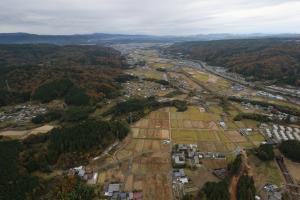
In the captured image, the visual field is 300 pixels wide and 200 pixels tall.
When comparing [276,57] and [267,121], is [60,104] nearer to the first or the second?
[267,121]

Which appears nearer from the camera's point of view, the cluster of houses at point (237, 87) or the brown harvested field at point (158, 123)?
the brown harvested field at point (158, 123)

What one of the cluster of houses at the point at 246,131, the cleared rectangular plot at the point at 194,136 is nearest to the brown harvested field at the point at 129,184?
the cleared rectangular plot at the point at 194,136

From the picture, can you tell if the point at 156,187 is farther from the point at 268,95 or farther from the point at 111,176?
the point at 268,95

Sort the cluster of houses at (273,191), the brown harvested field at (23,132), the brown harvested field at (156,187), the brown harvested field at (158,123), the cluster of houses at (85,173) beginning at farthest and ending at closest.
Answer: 1. the brown harvested field at (158,123)
2. the brown harvested field at (23,132)
3. the cluster of houses at (85,173)
4. the brown harvested field at (156,187)
5. the cluster of houses at (273,191)

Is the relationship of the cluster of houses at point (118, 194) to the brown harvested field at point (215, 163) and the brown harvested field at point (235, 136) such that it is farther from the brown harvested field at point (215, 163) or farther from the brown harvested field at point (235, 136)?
the brown harvested field at point (235, 136)

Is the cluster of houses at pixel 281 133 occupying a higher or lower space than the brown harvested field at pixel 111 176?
lower

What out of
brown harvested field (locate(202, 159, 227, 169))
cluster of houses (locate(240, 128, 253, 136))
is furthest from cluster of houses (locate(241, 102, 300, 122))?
brown harvested field (locate(202, 159, 227, 169))

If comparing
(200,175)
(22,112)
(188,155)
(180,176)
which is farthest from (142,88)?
(180,176)
